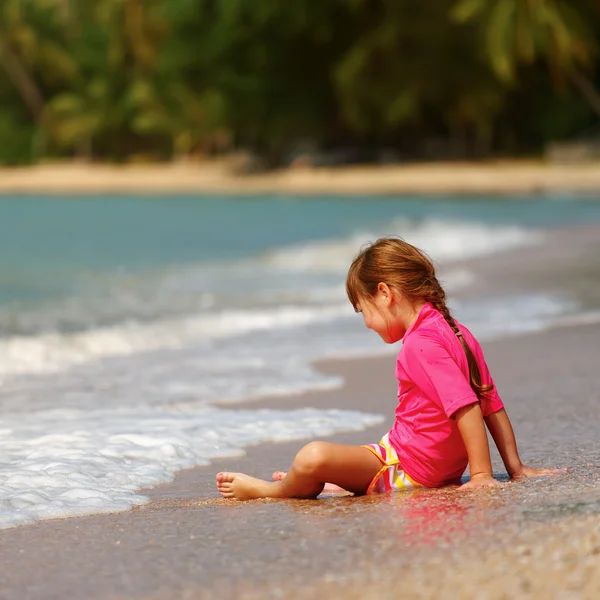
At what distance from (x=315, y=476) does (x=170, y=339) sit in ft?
15.4

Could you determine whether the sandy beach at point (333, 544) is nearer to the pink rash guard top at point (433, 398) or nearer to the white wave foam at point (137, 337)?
the pink rash guard top at point (433, 398)

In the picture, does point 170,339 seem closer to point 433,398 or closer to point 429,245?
point 433,398

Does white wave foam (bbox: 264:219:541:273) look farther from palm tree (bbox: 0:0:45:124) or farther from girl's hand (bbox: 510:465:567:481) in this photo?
palm tree (bbox: 0:0:45:124)

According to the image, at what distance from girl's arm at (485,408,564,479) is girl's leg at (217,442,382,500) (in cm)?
37

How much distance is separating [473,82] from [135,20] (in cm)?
1383

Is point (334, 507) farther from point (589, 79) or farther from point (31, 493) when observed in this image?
point (589, 79)

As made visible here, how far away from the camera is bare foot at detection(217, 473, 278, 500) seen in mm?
3482

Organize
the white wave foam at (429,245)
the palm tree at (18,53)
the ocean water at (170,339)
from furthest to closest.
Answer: the palm tree at (18,53), the white wave foam at (429,245), the ocean water at (170,339)

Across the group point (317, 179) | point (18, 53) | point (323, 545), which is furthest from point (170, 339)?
point (18, 53)

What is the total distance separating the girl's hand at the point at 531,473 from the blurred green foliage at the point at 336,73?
1221 inches

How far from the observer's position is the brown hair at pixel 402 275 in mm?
3398

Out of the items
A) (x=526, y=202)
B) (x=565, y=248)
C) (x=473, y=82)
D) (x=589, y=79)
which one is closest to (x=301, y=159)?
(x=473, y=82)

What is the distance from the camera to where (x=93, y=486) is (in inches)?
147

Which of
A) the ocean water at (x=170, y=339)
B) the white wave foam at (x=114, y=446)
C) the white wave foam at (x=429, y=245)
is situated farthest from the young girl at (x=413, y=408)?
the white wave foam at (x=429, y=245)
